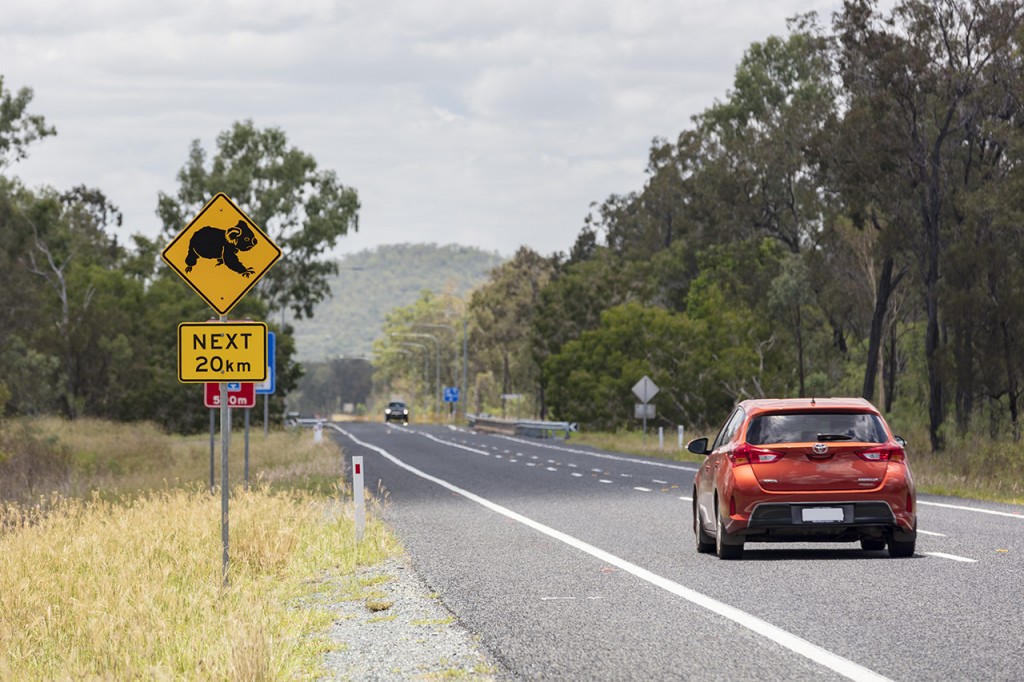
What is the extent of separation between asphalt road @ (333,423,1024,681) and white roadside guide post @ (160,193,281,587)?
2.44 meters

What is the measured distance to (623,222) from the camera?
101188mm

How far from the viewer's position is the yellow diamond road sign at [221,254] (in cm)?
1314

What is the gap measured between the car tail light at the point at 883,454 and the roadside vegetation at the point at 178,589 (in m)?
4.83

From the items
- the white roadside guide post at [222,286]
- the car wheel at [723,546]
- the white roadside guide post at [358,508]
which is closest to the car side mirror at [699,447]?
the car wheel at [723,546]

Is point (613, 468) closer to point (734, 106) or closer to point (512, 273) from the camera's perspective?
point (734, 106)

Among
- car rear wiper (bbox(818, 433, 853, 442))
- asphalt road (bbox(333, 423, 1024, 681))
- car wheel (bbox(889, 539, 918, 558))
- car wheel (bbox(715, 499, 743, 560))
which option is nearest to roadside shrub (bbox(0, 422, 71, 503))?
asphalt road (bbox(333, 423, 1024, 681))

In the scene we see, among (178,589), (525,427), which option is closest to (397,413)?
(525,427)

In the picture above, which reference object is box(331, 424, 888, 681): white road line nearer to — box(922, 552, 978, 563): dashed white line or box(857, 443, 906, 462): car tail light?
box(857, 443, 906, 462): car tail light

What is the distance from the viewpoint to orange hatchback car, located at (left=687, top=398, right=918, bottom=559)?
1486 centimetres

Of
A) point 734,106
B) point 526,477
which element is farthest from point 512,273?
point 526,477

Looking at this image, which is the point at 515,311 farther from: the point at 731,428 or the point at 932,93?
the point at 731,428

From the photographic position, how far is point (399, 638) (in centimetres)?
1030

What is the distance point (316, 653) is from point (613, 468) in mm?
29970

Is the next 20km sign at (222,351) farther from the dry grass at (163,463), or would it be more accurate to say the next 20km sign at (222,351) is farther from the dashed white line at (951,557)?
the dry grass at (163,463)
